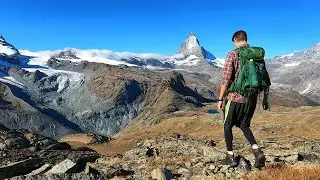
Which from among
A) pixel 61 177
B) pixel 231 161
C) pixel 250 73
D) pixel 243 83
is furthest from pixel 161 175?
pixel 250 73

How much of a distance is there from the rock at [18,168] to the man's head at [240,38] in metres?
10.4

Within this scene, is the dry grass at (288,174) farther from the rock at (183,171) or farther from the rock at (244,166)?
the rock at (183,171)

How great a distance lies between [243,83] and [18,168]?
1048 cm

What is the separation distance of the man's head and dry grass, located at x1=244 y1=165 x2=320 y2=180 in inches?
145

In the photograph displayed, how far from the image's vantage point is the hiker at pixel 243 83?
40.0 feet

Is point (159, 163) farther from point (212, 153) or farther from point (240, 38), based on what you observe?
point (240, 38)

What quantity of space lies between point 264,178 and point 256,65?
323 centimetres

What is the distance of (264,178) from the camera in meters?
10.8

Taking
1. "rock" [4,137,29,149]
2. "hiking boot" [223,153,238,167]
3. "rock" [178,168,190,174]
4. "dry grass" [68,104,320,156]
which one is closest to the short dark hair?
"hiking boot" [223,153,238,167]

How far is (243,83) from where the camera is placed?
40.0ft

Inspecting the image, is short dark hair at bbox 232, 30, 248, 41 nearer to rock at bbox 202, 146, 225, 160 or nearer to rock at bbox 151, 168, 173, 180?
rock at bbox 151, 168, 173, 180

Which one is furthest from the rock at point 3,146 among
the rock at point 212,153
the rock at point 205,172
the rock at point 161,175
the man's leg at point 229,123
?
the man's leg at point 229,123

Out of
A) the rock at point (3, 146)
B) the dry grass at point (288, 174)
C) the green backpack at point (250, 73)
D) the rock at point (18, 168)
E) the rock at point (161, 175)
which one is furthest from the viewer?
the rock at point (3, 146)

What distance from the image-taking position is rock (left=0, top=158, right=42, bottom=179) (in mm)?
16984
